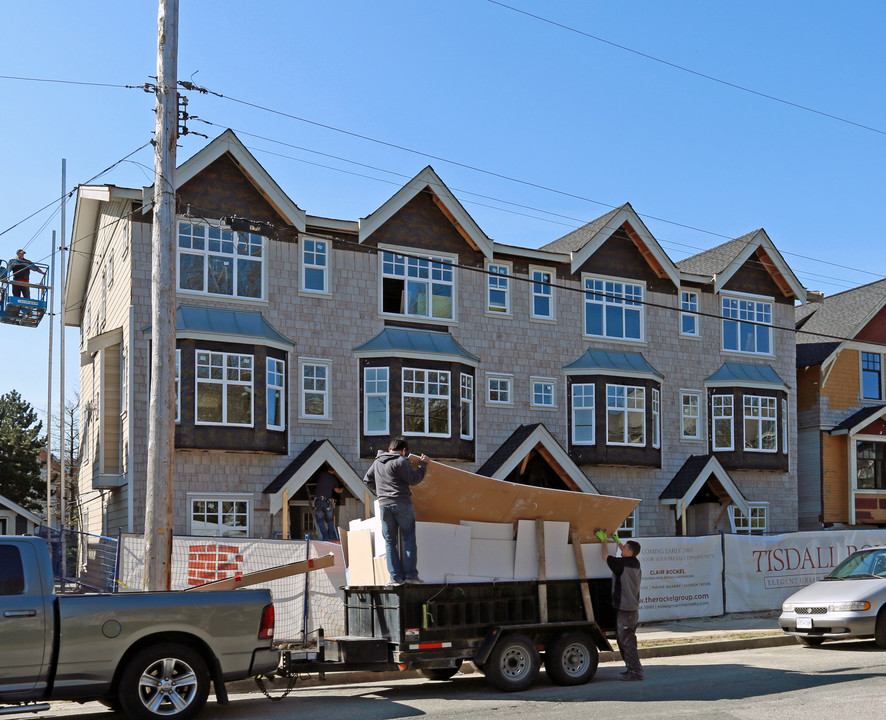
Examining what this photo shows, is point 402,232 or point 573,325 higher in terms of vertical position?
point 402,232

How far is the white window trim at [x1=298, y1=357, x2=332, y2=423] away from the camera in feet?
81.0

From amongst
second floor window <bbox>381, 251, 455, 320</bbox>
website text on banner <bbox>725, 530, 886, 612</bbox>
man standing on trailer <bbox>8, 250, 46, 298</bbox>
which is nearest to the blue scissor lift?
man standing on trailer <bbox>8, 250, 46, 298</bbox>

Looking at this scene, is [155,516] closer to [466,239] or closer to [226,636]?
[226,636]

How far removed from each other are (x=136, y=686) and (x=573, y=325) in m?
21.0

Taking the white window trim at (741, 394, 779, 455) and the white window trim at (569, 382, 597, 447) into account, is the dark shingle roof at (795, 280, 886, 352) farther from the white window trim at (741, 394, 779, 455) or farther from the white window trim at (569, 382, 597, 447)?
the white window trim at (569, 382, 597, 447)

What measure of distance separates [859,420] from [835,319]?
14.2 feet

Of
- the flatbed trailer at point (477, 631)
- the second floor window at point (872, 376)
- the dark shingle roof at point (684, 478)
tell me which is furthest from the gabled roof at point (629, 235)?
the flatbed trailer at point (477, 631)

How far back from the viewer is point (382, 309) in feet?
85.4

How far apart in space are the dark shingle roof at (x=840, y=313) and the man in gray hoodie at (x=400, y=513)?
25.6 m

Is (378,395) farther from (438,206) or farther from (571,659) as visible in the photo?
(571,659)

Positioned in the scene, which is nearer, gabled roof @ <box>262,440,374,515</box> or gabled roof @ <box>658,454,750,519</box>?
gabled roof @ <box>262,440,374,515</box>

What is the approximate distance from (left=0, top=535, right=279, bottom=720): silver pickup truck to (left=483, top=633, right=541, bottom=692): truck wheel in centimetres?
274

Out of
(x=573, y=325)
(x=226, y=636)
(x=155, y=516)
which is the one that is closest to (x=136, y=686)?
(x=226, y=636)

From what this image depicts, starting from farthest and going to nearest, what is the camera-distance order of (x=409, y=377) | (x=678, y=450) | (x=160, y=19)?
(x=678, y=450) → (x=409, y=377) → (x=160, y=19)
